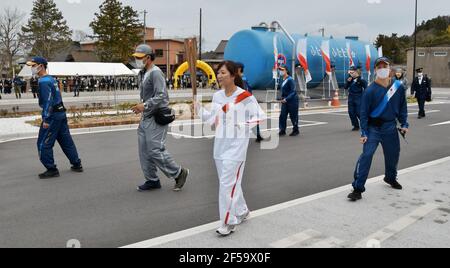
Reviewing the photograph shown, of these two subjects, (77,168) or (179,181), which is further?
(77,168)

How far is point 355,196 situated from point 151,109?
8.91 feet

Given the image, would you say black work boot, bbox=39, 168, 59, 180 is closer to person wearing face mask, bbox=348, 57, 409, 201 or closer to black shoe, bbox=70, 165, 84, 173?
black shoe, bbox=70, 165, 84, 173

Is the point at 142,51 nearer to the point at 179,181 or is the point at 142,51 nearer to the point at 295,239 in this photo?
the point at 179,181

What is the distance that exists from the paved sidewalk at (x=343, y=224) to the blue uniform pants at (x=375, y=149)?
0.29 meters

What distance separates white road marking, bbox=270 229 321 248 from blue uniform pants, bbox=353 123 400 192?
4.71 feet

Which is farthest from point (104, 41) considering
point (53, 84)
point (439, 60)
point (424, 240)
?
point (424, 240)

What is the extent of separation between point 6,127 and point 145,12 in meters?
49.9

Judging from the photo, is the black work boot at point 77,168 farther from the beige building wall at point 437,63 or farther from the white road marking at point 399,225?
the beige building wall at point 437,63

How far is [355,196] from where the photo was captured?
5488mm

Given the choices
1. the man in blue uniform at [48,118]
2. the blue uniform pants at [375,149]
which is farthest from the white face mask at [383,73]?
the man in blue uniform at [48,118]

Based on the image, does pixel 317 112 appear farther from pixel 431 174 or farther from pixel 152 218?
pixel 152 218

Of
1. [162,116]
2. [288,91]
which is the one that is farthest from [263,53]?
[162,116]

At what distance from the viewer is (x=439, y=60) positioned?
53656 mm

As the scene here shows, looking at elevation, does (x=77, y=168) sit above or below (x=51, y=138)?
below
